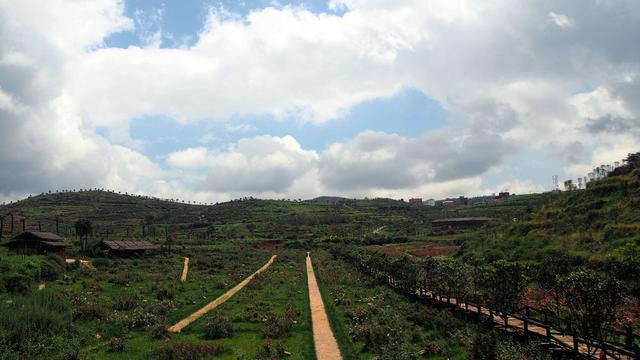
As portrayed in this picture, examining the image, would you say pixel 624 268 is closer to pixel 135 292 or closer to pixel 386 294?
pixel 386 294

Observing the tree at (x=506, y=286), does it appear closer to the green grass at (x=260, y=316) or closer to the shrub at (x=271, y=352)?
the green grass at (x=260, y=316)

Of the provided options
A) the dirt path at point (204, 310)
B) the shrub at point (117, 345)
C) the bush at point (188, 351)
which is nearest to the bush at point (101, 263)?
the dirt path at point (204, 310)

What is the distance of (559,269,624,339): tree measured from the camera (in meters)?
20.0

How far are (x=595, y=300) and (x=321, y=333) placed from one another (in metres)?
16.2

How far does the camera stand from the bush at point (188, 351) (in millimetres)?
23469

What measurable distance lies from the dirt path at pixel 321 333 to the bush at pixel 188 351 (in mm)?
5711

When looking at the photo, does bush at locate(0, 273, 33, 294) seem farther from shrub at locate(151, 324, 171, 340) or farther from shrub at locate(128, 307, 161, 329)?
shrub at locate(151, 324, 171, 340)

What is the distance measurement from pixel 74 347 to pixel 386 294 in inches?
1105

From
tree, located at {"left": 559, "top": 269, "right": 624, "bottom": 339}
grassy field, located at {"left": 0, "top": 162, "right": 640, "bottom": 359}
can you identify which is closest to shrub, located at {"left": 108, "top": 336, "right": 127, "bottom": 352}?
grassy field, located at {"left": 0, "top": 162, "right": 640, "bottom": 359}

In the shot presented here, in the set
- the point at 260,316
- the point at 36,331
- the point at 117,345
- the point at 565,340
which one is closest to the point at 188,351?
the point at 117,345

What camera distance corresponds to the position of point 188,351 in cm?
2403

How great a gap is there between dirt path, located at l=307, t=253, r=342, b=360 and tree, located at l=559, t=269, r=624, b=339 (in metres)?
11.9

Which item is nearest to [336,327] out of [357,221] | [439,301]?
[439,301]

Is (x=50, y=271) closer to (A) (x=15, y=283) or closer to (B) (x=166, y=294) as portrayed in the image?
(A) (x=15, y=283)
